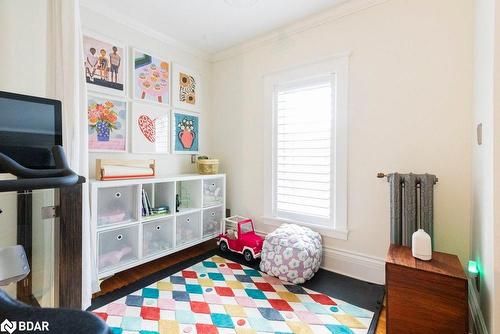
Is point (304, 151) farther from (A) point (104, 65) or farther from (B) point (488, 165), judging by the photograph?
(A) point (104, 65)

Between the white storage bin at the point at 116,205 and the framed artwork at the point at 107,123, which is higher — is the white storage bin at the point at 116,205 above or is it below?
below

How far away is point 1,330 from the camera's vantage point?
356 mm

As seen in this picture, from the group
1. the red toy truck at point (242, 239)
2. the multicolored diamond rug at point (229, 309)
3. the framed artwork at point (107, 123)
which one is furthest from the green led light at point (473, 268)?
the framed artwork at point (107, 123)

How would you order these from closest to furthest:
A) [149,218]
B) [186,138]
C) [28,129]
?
1. [28,129]
2. [149,218]
3. [186,138]

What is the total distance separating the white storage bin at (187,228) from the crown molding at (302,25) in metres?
1.93

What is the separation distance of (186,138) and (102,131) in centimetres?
91

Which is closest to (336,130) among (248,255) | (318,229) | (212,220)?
(318,229)

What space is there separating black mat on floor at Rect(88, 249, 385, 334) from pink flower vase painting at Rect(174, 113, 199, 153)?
50.8 inches

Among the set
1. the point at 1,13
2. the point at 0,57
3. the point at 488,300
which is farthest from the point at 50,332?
the point at 1,13

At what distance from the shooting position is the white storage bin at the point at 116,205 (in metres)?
2.01

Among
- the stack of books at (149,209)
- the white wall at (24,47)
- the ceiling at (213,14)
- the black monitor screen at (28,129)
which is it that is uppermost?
the ceiling at (213,14)

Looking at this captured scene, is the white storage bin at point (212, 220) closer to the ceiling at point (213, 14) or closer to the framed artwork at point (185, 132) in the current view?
the framed artwork at point (185, 132)

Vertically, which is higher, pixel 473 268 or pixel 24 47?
pixel 24 47

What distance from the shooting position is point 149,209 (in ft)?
7.52
